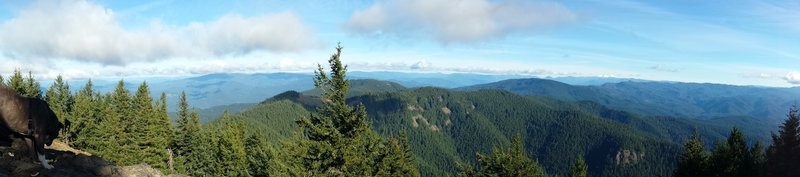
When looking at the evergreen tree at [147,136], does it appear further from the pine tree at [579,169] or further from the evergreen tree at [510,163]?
the pine tree at [579,169]

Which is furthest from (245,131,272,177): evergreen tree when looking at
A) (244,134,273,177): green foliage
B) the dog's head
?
the dog's head

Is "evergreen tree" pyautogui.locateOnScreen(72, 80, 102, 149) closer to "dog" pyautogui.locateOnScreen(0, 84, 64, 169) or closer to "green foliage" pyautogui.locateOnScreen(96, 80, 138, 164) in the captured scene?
"green foliage" pyautogui.locateOnScreen(96, 80, 138, 164)

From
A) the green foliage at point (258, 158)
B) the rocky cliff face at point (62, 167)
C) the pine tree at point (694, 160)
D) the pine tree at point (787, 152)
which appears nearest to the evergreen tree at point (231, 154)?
the green foliage at point (258, 158)

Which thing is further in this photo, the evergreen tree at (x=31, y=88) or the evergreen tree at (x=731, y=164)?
the evergreen tree at (x=31, y=88)

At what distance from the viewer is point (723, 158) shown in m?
42.6

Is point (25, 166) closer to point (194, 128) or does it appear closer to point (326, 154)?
point (326, 154)

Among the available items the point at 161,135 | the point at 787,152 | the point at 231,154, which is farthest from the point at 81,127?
the point at 787,152

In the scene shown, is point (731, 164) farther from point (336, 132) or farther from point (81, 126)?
point (81, 126)

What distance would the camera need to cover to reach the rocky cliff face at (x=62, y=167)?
16.2 meters

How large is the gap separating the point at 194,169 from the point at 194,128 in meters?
6.04

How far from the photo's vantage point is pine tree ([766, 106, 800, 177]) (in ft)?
131

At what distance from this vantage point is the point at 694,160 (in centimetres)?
4441

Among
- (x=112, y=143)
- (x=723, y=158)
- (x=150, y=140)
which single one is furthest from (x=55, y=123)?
(x=723, y=158)

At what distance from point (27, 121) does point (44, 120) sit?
0.67 meters
